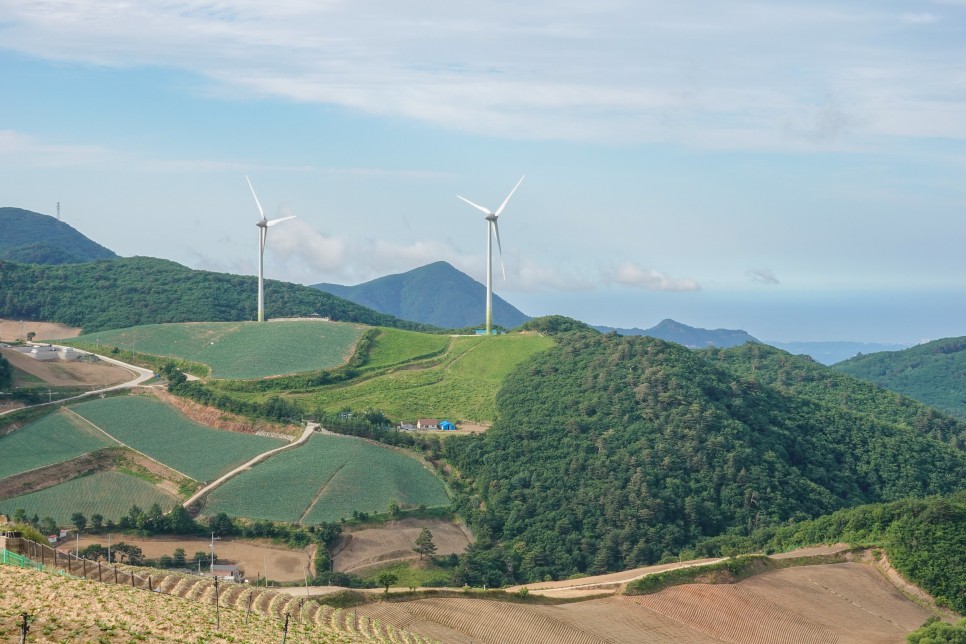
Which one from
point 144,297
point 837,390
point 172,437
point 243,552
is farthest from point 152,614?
point 144,297

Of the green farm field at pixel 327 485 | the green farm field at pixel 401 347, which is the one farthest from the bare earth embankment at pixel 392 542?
the green farm field at pixel 401 347


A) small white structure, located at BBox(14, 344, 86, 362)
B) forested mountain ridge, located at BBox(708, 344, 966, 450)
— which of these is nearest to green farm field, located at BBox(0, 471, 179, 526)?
small white structure, located at BBox(14, 344, 86, 362)

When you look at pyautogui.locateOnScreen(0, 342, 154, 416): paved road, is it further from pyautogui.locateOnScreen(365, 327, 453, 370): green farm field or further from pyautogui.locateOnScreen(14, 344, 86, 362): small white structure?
pyautogui.locateOnScreen(365, 327, 453, 370): green farm field

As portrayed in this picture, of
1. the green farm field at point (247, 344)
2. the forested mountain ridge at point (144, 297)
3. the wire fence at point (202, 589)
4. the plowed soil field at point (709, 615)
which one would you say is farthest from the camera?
the forested mountain ridge at point (144, 297)

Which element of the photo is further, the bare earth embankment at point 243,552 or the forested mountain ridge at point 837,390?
the forested mountain ridge at point 837,390

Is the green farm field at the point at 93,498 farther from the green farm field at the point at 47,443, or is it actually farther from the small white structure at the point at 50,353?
the small white structure at the point at 50,353

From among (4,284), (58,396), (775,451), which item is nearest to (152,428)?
(58,396)
